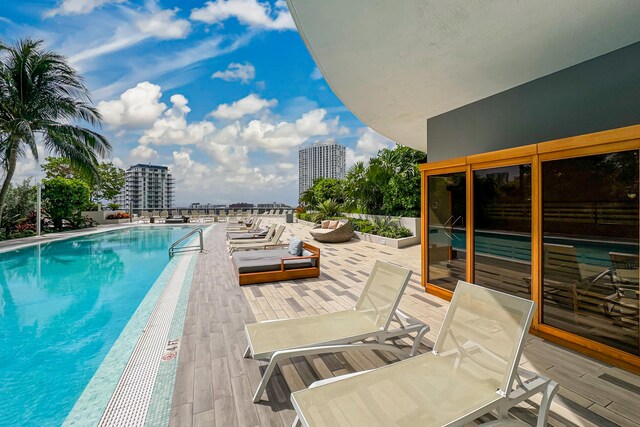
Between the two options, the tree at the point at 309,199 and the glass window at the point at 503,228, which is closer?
the glass window at the point at 503,228

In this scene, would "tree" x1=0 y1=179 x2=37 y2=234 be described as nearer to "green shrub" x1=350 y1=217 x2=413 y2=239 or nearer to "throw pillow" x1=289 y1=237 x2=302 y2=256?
"throw pillow" x1=289 y1=237 x2=302 y2=256

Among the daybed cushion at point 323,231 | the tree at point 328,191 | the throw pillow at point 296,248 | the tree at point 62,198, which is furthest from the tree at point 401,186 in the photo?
the tree at point 62,198

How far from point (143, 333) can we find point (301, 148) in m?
55.8

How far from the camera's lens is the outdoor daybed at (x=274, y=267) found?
19.8 feet

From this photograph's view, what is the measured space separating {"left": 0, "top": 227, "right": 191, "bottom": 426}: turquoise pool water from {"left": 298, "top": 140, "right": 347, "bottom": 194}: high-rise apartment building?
43419 mm

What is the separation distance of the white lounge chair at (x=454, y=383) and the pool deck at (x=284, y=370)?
1.49 feet

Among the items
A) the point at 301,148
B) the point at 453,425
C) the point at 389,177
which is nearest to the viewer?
the point at 453,425

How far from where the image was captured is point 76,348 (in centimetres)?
377

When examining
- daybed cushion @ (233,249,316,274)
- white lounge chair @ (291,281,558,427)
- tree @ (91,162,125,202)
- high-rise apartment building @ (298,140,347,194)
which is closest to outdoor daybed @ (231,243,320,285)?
daybed cushion @ (233,249,316,274)

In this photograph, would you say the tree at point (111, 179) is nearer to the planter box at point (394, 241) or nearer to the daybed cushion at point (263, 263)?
the planter box at point (394, 241)

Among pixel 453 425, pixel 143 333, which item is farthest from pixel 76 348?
pixel 453 425

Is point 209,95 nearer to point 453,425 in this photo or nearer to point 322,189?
point 322,189

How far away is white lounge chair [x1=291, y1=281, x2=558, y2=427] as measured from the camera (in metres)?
1.77

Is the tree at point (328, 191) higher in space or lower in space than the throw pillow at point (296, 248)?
higher
